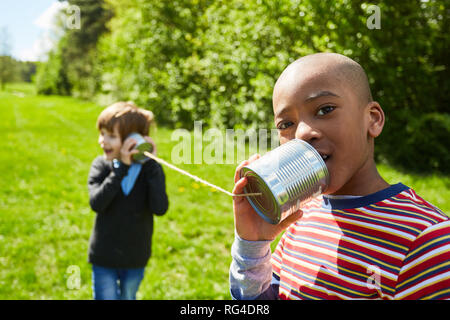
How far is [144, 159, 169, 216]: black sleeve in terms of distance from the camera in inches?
109

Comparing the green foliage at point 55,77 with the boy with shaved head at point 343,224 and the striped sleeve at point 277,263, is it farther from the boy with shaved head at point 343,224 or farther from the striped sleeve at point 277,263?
the boy with shaved head at point 343,224

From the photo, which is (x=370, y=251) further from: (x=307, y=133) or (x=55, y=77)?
(x=55, y=77)

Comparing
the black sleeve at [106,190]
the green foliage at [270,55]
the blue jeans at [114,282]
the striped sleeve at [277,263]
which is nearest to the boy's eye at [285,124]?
the striped sleeve at [277,263]

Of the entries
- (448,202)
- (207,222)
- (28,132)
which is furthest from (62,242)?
(28,132)

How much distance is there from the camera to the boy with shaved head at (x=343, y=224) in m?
1.06

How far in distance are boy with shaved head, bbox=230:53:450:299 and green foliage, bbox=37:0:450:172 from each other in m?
5.00

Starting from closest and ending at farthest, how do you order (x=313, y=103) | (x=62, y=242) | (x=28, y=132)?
(x=313, y=103) → (x=62, y=242) → (x=28, y=132)

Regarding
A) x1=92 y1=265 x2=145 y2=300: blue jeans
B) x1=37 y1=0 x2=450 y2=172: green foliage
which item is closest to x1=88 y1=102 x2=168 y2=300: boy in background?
x1=92 y1=265 x2=145 y2=300: blue jeans

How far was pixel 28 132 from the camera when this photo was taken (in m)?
13.0

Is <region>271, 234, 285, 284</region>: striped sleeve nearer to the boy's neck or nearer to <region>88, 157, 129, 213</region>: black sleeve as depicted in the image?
the boy's neck

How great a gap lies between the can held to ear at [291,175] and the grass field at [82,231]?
2.57m
